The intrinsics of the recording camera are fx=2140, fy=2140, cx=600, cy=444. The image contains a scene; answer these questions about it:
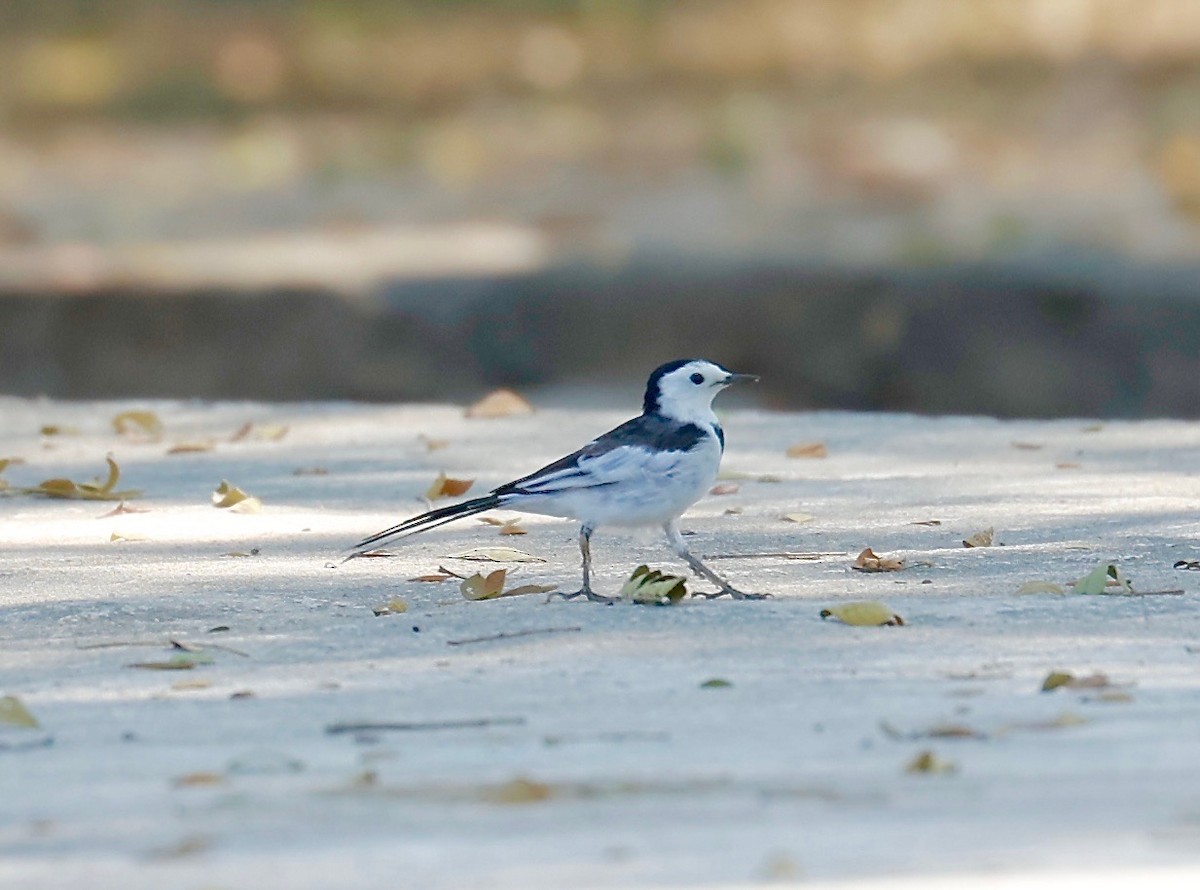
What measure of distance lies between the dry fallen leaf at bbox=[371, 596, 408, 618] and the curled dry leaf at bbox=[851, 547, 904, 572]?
3.50 ft

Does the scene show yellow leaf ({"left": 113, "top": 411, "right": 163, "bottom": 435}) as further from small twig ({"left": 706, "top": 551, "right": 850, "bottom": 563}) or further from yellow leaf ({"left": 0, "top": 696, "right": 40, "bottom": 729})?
yellow leaf ({"left": 0, "top": 696, "right": 40, "bottom": 729})

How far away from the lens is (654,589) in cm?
438

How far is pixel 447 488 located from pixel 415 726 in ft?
9.58

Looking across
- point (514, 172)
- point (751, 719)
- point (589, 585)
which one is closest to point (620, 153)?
point (514, 172)

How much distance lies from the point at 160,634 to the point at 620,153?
8.20m

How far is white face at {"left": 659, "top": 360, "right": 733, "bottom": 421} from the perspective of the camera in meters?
4.68

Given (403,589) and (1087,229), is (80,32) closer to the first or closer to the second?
(1087,229)

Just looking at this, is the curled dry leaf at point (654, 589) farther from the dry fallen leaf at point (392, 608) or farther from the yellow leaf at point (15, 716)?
the yellow leaf at point (15, 716)

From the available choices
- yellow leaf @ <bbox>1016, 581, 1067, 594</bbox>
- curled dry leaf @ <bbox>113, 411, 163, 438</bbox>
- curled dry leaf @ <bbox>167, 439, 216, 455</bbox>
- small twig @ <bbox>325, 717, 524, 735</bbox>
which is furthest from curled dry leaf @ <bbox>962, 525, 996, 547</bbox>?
curled dry leaf @ <bbox>113, 411, 163, 438</bbox>

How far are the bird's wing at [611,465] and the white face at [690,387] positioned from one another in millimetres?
188

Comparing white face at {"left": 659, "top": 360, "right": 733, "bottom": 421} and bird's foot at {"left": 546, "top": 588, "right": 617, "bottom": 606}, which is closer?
bird's foot at {"left": 546, "top": 588, "right": 617, "bottom": 606}

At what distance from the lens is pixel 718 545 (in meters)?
5.30

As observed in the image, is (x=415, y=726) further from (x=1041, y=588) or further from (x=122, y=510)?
(x=122, y=510)

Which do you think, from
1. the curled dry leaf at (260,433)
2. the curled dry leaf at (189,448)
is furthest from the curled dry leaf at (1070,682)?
the curled dry leaf at (260,433)
